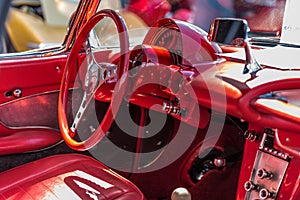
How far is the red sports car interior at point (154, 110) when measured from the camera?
116cm

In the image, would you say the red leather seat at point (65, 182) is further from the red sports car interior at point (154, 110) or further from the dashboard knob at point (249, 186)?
the dashboard knob at point (249, 186)

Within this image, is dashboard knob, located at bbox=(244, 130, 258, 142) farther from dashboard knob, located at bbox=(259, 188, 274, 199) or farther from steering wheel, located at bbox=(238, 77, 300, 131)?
steering wheel, located at bbox=(238, 77, 300, 131)

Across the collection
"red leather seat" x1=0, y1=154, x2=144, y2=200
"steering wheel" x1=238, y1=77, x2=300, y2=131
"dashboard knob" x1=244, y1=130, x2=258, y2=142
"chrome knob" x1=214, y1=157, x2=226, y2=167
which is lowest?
"chrome knob" x1=214, y1=157, x2=226, y2=167

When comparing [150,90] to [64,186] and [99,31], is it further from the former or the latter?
[99,31]

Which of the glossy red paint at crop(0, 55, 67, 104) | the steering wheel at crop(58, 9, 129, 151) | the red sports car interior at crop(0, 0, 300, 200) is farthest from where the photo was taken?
the glossy red paint at crop(0, 55, 67, 104)

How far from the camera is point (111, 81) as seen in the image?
1402 millimetres

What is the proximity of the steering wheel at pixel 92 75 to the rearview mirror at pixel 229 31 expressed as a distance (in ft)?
0.90

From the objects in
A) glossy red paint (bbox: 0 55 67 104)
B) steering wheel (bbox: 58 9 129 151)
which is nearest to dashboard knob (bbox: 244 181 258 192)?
steering wheel (bbox: 58 9 129 151)

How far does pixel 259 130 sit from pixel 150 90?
0.37 meters

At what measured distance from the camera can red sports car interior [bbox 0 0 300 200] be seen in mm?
1160

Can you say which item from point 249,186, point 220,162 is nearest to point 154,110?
point 220,162

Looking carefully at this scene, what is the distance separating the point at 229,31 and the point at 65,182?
70cm

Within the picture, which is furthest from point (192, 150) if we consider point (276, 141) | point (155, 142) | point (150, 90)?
point (276, 141)

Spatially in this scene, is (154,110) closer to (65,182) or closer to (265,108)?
(65,182)
